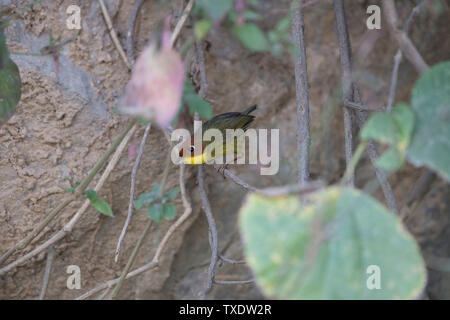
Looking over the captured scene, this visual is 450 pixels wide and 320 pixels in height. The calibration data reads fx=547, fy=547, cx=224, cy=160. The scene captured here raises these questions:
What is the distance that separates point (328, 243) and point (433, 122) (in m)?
0.29

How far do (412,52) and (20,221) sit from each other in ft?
4.64

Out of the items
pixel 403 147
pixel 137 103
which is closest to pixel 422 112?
pixel 403 147

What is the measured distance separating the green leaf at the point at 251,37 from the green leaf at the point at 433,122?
301 millimetres

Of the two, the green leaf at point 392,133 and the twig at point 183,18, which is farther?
the twig at point 183,18

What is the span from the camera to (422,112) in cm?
98

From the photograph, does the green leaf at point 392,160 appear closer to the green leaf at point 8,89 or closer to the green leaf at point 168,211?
the green leaf at point 168,211

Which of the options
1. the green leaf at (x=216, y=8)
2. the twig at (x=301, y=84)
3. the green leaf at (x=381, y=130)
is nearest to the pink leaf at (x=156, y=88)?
the green leaf at (x=216, y=8)

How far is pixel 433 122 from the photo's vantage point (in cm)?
96

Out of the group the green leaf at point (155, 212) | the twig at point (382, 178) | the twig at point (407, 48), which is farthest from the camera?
the twig at point (382, 178)

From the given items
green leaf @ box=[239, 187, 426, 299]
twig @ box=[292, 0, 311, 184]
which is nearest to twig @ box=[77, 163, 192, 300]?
twig @ box=[292, 0, 311, 184]

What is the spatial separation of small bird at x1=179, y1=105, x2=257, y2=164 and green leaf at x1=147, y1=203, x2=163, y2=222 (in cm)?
74

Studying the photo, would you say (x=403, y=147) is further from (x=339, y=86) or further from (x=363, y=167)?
(x=363, y=167)

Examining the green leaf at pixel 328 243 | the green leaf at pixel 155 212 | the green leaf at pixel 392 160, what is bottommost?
the green leaf at pixel 328 243

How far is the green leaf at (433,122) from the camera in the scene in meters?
0.91
